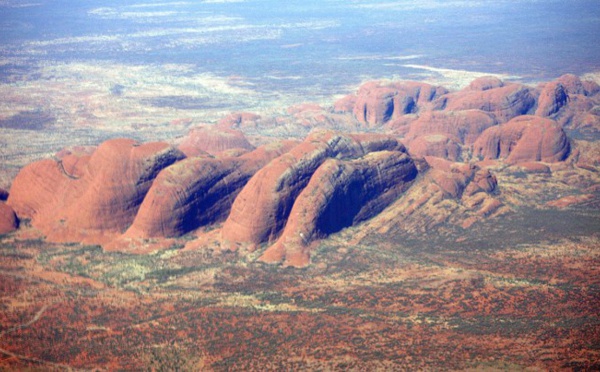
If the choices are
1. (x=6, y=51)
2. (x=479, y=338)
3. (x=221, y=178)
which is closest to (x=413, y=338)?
→ (x=479, y=338)

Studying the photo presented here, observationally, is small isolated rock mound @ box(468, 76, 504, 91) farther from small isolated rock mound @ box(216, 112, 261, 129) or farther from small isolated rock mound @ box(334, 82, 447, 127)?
small isolated rock mound @ box(216, 112, 261, 129)

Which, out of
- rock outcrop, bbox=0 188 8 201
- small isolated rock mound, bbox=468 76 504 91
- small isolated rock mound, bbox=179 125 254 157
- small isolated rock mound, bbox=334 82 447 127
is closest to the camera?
rock outcrop, bbox=0 188 8 201

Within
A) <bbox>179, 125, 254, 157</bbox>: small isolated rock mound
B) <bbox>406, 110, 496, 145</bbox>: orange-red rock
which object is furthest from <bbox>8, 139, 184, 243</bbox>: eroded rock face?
<bbox>406, 110, 496, 145</bbox>: orange-red rock

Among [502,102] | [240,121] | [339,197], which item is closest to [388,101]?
[502,102]

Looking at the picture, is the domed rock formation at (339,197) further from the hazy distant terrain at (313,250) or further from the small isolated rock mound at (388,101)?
the small isolated rock mound at (388,101)

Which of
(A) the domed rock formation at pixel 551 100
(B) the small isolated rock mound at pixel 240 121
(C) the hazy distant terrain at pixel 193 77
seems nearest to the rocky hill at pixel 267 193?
(C) the hazy distant terrain at pixel 193 77

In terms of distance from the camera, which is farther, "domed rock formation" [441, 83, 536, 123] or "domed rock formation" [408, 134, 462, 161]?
"domed rock formation" [441, 83, 536, 123]

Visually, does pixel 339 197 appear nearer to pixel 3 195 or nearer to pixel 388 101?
pixel 3 195

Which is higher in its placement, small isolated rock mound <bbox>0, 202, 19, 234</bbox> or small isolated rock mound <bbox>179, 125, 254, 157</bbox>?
small isolated rock mound <bbox>179, 125, 254, 157</bbox>
